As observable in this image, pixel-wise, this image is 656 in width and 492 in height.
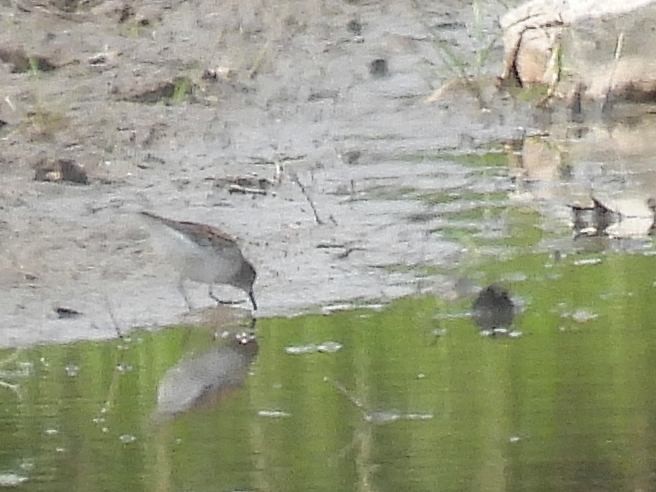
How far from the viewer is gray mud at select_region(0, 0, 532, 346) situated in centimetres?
539

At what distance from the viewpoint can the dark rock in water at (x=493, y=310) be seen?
475 centimetres

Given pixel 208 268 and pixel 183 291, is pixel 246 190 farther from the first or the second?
pixel 208 268

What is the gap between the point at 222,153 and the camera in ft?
24.0

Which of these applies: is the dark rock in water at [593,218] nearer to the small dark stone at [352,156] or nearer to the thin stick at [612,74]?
the small dark stone at [352,156]

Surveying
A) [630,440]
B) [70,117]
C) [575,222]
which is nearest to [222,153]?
[70,117]

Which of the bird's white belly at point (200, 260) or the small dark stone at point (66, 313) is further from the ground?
the bird's white belly at point (200, 260)

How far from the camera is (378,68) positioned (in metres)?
8.91

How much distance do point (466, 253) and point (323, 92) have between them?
9.60 feet

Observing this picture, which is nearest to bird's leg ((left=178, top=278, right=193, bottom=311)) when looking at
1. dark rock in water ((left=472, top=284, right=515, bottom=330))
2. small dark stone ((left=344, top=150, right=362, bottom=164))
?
dark rock in water ((left=472, top=284, right=515, bottom=330))

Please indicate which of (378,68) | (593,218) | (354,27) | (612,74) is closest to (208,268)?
(593,218)

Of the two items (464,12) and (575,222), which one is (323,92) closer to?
(464,12)

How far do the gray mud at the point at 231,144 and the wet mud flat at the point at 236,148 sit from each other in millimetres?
12

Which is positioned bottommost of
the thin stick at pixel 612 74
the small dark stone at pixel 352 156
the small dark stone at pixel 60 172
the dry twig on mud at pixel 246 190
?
the small dark stone at pixel 60 172

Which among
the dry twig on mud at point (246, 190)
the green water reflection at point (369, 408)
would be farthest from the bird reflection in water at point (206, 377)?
the dry twig on mud at point (246, 190)
